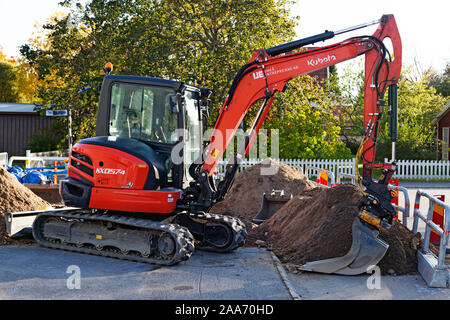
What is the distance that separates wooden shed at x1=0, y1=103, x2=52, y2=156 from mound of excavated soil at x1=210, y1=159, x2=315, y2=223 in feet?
75.6

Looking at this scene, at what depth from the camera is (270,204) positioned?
12359 mm

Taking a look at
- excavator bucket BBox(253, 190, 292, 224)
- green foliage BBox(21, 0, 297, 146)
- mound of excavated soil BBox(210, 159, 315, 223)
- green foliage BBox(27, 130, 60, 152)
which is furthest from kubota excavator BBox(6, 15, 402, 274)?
green foliage BBox(27, 130, 60, 152)

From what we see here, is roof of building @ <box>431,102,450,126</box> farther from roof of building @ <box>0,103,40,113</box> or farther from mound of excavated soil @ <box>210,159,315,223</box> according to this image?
roof of building @ <box>0,103,40,113</box>

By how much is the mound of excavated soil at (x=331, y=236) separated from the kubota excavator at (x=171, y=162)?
0.40 meters

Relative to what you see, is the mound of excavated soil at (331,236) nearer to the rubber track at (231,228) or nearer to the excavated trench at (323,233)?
the excavated trench at (323,233)

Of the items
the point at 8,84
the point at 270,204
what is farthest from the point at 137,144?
the point at 8,84

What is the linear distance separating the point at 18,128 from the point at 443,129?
2689 centimetres

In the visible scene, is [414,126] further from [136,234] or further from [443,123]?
[136,234]

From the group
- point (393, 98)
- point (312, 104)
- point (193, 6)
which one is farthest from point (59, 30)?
point (393, 98)

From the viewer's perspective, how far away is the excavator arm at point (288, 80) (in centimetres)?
822

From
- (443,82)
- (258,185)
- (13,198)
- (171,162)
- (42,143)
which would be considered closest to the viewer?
(171,162)

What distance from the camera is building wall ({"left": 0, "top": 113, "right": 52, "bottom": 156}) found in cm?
3412
